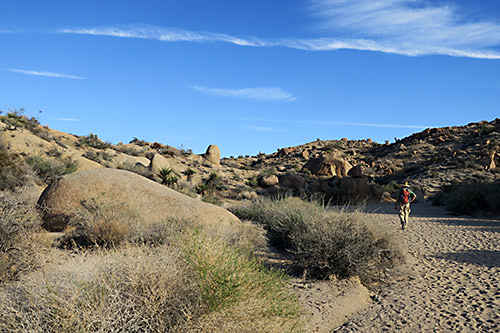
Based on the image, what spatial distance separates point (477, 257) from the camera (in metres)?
9.89

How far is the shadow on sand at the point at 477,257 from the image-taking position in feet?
30.7

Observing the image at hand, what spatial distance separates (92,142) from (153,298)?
31634 millimetres

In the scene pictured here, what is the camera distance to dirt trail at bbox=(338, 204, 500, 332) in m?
5.68

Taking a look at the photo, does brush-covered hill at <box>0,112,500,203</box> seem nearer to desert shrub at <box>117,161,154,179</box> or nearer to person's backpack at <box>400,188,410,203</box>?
desert shrub at <box>117,161,154,179</box>

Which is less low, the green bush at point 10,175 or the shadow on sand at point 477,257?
the green bush at point 10,175

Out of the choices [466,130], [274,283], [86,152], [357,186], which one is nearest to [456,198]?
[357,186]

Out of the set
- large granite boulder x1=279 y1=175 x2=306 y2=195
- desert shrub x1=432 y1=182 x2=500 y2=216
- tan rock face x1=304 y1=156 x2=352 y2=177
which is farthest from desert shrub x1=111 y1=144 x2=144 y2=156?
desert shrub x1=432 y1=182 x2=500 y2=216

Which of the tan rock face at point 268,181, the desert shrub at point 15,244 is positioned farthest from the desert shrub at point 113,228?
the tan rock face at point 268,181

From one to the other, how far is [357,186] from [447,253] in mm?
20274

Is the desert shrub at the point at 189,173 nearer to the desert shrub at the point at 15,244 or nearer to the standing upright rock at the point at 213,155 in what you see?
the standing upright rock at the point at 213,155

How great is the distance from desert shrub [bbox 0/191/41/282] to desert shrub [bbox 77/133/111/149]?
25.6m

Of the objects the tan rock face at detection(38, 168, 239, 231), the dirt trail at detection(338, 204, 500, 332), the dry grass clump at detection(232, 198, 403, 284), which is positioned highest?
the tan rock face at detection(38, 168, 239, 231)

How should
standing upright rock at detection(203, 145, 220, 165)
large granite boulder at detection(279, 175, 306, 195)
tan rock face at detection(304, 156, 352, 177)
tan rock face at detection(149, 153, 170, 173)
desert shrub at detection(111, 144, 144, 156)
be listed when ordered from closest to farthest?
tan rock face at detection(149, 153, 170, 173) < large granite boulder at detection(279, 175, 306, 195) < desert shrub at detection(111, 144, 144, 156) < standing upright rock at detection(203, 145, 220, 165) < tan rock face at detection(304, 156, 352, 177)

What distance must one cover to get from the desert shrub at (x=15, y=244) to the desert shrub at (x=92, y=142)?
2560 cm
